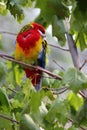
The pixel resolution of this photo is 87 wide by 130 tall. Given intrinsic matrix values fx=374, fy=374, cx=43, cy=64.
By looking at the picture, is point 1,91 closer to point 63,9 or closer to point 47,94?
point 47,94

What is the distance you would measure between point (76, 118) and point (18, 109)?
1.31 ft

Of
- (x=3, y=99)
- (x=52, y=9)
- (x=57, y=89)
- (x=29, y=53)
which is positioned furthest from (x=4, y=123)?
(x=52, y=9)

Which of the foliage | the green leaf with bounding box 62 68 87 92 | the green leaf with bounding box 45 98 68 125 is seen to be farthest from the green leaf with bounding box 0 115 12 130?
the green leaf with bounding box 62 68 87 92

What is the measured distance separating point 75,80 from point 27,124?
122mm

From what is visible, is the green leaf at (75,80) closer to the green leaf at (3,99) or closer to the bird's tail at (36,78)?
the green leaf at (3,99)

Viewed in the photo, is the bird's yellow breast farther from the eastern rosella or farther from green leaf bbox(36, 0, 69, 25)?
green leaf bbox(36, 0, 69, 25)

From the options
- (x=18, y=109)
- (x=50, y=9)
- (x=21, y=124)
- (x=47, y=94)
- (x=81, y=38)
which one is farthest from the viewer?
(x=18, y=109)

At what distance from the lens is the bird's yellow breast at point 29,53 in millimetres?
1062

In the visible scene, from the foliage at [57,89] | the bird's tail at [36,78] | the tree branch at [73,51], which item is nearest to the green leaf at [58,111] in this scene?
the foliage at [57,89]

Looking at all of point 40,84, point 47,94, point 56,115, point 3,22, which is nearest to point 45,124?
point 56,115

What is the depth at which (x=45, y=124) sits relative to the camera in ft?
2.35

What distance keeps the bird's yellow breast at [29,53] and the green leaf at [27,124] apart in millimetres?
414

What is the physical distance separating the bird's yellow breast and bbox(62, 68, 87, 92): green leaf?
449 mm

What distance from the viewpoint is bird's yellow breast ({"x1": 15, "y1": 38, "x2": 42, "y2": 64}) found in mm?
1062
